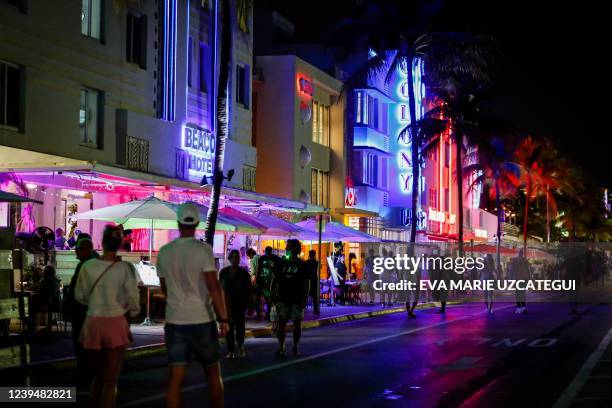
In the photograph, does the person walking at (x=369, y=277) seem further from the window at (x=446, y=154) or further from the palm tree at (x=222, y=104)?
the window at (x=446, y=154)

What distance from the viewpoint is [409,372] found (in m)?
15.7

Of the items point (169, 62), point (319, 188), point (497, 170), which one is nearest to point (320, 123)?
point (319, 188)

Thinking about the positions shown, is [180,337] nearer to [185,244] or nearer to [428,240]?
[185,244]

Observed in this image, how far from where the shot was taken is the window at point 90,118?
2762cm

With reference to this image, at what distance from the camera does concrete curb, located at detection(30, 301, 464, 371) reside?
16312mm

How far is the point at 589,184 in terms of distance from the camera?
408ft

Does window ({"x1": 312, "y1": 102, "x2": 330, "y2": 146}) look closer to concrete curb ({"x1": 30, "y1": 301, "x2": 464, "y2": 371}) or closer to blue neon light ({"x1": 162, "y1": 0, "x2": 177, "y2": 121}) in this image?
concrete curb ({"x1": 30, "y1": 301, "x2": 464, "y2": 371})

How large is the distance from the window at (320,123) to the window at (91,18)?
20250 millimetres

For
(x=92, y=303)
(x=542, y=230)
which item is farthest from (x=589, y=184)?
(x=92, y=303)

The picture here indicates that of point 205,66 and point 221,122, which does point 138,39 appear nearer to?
point 205,66

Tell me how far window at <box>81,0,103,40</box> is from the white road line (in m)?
15.6

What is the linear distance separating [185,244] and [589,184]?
120 m

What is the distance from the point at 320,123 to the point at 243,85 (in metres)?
10.3

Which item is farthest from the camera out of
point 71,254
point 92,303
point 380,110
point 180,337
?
point 380,110
